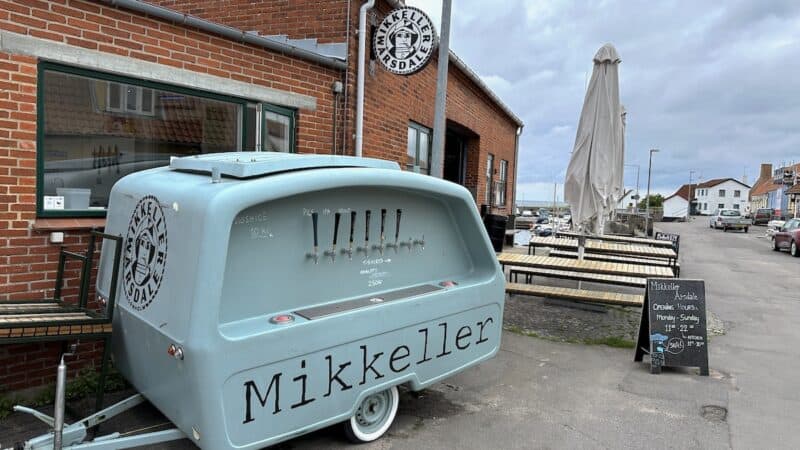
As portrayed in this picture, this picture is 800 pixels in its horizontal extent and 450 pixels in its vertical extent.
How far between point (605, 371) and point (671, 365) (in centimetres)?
66

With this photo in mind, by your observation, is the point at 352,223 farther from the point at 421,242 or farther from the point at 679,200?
the point at 679,200

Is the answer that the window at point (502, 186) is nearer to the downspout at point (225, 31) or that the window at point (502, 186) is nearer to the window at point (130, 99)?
the downspout at point (225, 31)

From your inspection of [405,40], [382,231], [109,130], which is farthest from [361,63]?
[382,231]

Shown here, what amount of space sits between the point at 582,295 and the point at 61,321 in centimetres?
615

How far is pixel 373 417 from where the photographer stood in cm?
377

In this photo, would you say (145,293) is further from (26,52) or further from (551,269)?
(551,269)

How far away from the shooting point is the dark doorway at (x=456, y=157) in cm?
1380

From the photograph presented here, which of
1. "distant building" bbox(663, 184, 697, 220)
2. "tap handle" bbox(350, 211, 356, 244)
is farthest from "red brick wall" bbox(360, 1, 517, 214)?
"distant building" bbox(663, 184, 697, 220)

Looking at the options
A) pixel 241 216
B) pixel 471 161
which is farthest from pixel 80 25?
pixel 471 161

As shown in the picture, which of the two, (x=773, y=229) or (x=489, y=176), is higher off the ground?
(x=489, y=176)

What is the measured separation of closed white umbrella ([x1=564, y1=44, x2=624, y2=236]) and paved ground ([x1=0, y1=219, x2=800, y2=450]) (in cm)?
256

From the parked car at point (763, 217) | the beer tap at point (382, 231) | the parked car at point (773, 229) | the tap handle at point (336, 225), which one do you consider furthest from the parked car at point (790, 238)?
the parked car at point (763, 217)

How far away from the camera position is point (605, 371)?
5.45 m

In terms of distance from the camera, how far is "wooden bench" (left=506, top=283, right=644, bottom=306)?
22.7 ft
